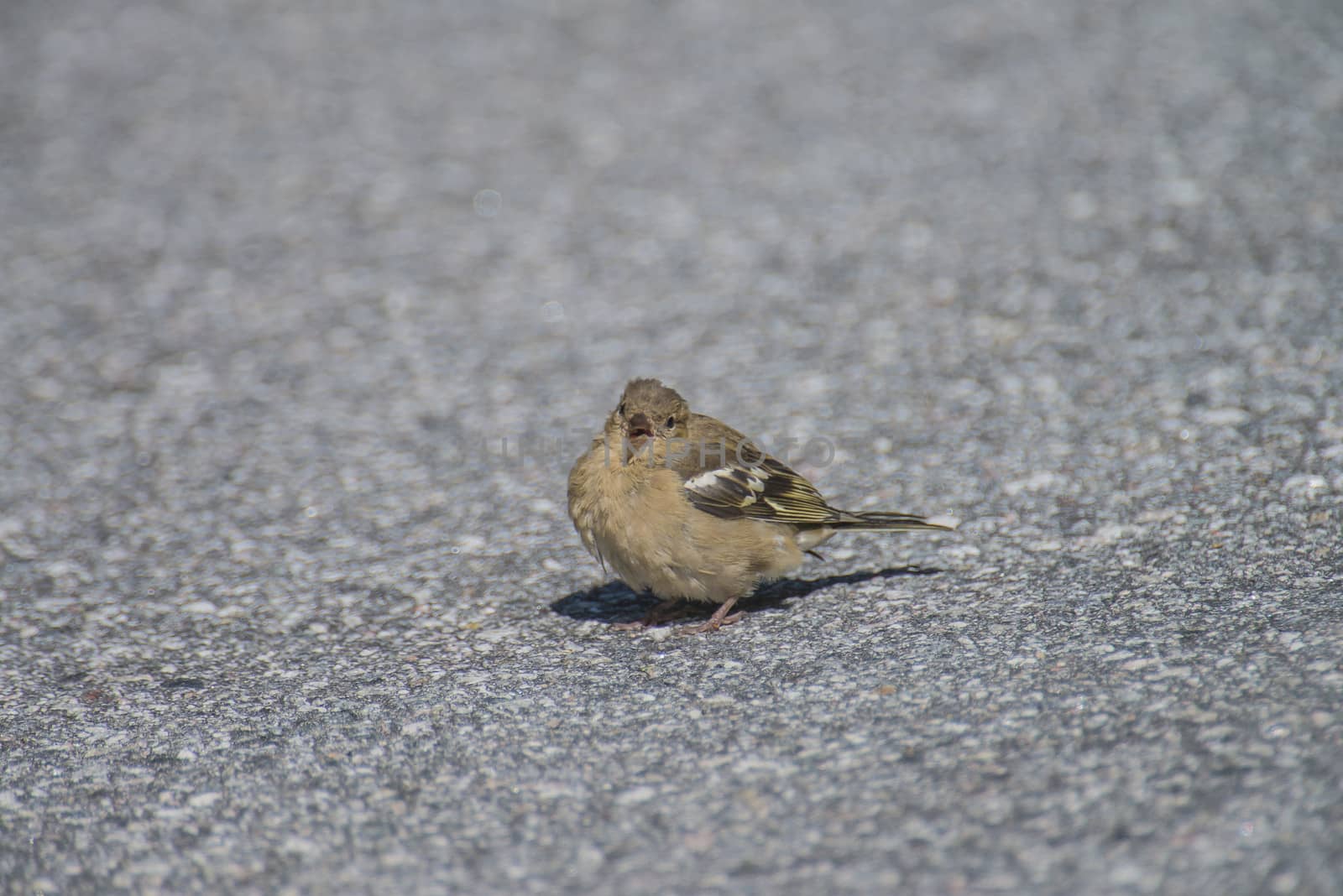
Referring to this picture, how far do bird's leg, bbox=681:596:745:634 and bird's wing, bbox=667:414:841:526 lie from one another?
38 centimetres

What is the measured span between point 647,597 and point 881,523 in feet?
3.66

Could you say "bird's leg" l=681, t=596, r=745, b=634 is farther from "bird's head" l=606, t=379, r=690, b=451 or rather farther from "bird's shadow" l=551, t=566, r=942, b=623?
"bird's head" l=606, t=379, r=690, b=451

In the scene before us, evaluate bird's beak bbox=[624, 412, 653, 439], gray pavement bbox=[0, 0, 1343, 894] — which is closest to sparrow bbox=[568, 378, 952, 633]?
bird's beak bbox=[624, 412, 653, 439]

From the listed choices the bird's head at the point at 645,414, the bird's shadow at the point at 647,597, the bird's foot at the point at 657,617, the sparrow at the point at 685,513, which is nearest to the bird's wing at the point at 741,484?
the sparrow at the point at 685,513

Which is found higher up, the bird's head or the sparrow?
the bird's head

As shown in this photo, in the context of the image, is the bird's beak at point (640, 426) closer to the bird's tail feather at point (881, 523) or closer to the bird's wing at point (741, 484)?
the bird's wing at point (741, 484)

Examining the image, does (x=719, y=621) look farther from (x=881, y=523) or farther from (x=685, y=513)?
(x=881, y=523)

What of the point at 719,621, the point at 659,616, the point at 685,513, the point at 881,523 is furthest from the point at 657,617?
the point at 881,523

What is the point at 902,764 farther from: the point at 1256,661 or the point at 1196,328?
the point at 1196,328

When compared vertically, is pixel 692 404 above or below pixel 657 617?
above

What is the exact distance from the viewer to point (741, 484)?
5.30m

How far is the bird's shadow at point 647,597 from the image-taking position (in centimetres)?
539

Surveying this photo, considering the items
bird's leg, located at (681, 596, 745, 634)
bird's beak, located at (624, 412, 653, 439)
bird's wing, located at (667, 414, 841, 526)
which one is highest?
bird's beak, located at (624, 412, 653, 439)

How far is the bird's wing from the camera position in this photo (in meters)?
5.19
